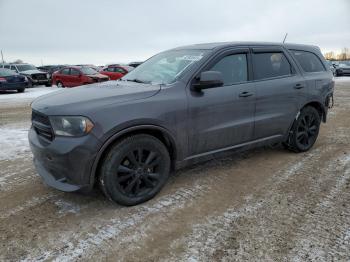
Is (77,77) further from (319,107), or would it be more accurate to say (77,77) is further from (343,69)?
(343,69)

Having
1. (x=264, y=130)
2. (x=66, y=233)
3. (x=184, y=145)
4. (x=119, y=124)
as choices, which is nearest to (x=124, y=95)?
(x=119, y=124)

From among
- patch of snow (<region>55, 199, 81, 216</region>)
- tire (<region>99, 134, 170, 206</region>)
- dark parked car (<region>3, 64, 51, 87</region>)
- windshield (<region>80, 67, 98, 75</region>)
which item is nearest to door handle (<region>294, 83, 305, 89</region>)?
tire (<region>99, 134, 170, 206</region>)

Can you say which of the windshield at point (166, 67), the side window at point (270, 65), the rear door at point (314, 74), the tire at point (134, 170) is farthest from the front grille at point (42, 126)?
the rear door at point (314, 74)

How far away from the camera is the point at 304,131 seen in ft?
17.1

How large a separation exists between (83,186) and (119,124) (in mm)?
712

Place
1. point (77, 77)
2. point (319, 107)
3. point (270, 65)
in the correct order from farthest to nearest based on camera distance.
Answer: point (77, 77), point (319, 107), point (270, 65)

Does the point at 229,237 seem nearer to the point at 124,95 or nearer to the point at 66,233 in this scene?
the point at 66,233

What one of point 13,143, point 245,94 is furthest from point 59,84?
point 245,94

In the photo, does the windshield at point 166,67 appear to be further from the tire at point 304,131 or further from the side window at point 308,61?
the tire at point 304,131

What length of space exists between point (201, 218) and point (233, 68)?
6.60ft

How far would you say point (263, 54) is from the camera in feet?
15.1

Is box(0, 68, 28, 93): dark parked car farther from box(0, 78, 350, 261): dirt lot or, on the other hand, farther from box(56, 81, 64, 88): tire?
box(0, 78, 350, 261): dirt lot

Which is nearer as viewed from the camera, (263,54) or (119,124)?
(119,124)

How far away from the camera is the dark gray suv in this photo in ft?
10.4
